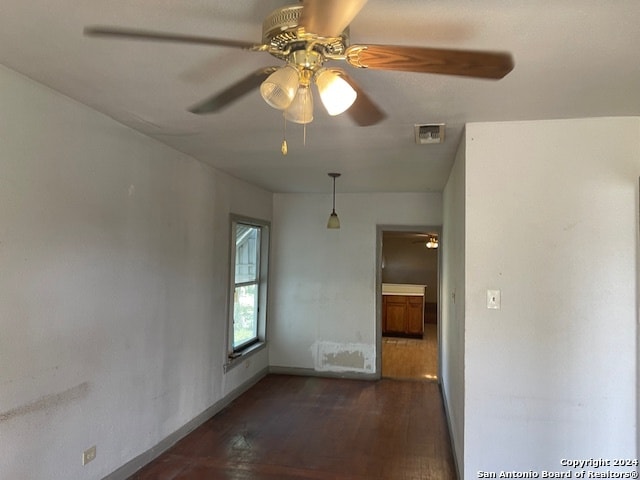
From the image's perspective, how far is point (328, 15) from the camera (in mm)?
1074

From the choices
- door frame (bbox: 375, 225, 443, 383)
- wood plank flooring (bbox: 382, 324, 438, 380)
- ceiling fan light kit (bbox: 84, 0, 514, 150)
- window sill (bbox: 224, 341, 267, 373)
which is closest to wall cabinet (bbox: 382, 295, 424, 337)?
wood plank flooring (bbox: 382, 324, 438, 380)

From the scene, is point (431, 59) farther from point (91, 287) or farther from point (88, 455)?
point (88, 455)

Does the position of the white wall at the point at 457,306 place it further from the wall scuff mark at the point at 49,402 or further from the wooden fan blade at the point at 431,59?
the wall scuff mark at the point at 49,402

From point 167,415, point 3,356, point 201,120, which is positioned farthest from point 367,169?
point 3,356

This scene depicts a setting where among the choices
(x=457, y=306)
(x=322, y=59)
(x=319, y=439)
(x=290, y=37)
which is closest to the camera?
(x=290, y=37)

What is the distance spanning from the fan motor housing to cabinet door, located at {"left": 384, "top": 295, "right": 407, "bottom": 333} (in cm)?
746

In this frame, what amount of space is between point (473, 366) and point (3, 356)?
2.47 m

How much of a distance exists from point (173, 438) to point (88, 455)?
996mm

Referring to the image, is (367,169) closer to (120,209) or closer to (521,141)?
(521,141)

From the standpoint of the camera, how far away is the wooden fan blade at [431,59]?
4.33ft

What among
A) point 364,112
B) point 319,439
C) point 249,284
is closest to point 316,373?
point 249,284

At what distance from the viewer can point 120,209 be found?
2932 mm

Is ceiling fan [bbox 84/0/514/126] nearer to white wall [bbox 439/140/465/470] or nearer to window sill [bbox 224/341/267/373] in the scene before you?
white wall [bbox 439/140/465/470]

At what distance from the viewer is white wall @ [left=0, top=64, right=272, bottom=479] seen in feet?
7.11
